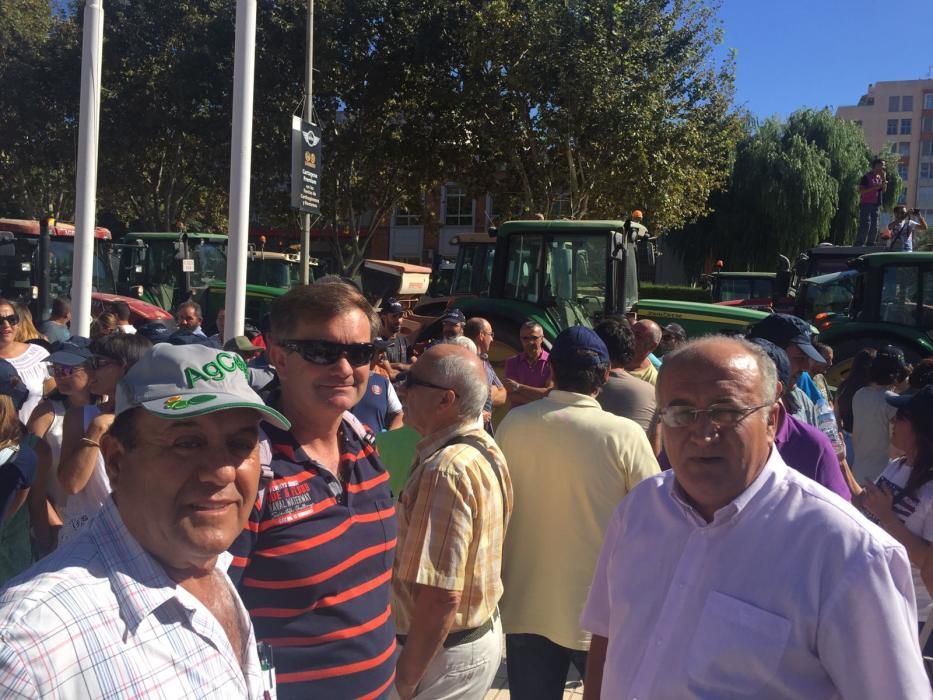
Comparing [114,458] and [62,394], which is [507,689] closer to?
[62,394]

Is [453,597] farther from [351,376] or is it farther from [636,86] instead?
[636,86]

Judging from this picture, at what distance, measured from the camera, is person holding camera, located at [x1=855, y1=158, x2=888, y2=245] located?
56.2 ft

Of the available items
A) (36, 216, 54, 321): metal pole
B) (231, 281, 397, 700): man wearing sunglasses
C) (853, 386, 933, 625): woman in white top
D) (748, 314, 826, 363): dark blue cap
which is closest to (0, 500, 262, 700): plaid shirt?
(231, 281, 397, 700): man wearing sunglasses

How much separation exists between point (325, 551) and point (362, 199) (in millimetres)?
24902

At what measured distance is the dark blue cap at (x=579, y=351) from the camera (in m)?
3.75

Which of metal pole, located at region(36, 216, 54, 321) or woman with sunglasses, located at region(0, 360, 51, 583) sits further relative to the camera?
metal pole, located at region(36, 216, 54, 321)

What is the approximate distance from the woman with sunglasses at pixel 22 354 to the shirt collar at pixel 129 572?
4.03 meters

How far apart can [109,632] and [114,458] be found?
1.27 feet

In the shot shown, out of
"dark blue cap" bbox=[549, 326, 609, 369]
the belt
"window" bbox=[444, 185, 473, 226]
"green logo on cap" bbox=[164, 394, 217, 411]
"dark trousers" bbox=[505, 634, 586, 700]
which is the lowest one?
"dark trousers" bbox=[505, 634, 586, 700]

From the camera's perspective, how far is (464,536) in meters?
2.78

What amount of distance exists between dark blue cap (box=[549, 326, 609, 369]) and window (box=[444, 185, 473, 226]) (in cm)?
3243

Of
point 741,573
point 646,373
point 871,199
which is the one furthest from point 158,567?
point 871,199

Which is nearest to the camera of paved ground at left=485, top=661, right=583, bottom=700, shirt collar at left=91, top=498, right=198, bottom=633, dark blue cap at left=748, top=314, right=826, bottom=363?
shirt collar at left=91, top=498, right=198, bottom=633

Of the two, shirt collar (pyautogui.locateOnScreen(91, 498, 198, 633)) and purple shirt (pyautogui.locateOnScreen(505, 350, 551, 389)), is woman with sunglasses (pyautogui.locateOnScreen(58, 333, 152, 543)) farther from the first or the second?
purple shirt (pyautogui.locateOnScreen(505, 350, 551, 389))
